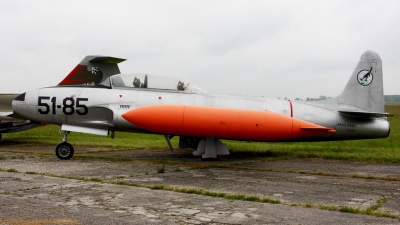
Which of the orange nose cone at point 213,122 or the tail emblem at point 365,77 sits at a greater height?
the tail emblem at point 365,77

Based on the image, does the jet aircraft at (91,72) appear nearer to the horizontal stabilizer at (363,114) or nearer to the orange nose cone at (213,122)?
the orange nose cone at (213,122)

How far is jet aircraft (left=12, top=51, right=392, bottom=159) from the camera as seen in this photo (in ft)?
35.0

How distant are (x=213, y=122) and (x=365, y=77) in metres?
6.50

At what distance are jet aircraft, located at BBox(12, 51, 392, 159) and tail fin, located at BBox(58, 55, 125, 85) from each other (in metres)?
0.05

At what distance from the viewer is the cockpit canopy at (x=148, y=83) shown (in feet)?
40.9

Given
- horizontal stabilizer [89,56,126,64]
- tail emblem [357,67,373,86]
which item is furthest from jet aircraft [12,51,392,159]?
horizontal stabilizer [89,56,126,64]

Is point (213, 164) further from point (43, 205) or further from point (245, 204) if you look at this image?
point (43, 205)

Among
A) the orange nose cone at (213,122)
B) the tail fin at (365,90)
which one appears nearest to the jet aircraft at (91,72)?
the orange nose cone at (213,122)

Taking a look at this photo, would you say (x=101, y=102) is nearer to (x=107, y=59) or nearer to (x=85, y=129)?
(x=85, y=129)

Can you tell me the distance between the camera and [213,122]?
1064cm


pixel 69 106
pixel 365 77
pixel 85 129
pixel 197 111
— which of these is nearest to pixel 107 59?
pixel 69 106

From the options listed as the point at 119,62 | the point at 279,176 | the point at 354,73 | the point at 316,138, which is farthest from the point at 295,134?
the point at 119,62

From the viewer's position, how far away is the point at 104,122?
12375 mm

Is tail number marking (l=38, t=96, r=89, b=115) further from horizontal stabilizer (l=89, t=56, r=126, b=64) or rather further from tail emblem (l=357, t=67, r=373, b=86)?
tail emblem (l=357, t=67, r=373, b=86)
